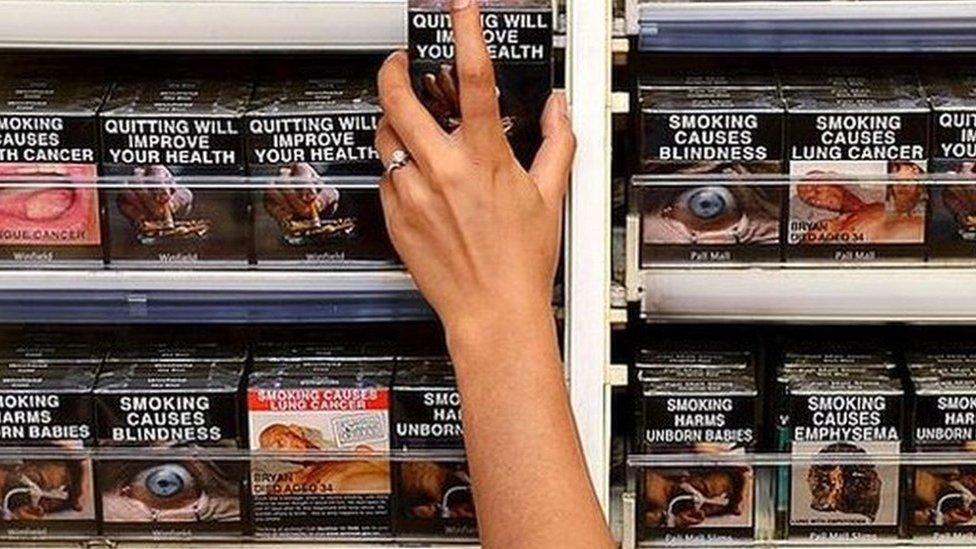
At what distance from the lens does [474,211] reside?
1.32 metres

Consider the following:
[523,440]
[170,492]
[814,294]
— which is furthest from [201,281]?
[814,294]

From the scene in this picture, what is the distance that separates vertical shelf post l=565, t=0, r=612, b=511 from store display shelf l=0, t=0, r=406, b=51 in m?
0.18

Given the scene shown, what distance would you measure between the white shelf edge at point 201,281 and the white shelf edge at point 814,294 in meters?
0.28

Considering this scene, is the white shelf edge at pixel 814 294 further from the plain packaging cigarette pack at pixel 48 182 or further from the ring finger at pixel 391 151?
the plain packaging cigarette pack at pixel 48 182

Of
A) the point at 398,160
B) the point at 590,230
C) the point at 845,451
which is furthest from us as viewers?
the point at 845,451

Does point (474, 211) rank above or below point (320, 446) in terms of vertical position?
above

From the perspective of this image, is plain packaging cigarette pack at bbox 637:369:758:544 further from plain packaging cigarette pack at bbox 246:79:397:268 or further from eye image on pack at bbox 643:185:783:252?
plain packaging cigarette pack at bbox 246:79:397:268

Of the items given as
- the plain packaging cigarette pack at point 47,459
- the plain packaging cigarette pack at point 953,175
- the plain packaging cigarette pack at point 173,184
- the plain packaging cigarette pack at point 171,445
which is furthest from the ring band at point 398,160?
the plain packaging cigarette pack at point 953,175

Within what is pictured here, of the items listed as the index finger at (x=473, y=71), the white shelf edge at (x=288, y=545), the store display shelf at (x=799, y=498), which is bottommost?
the white shelf edge at (x=288, y=545)

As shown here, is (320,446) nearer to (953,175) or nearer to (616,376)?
(616,376)

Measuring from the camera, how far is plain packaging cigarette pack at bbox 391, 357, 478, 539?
5.28 feet

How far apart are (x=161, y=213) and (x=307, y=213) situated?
0.15 meters

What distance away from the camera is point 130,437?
1.63m

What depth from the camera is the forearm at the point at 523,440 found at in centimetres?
120
